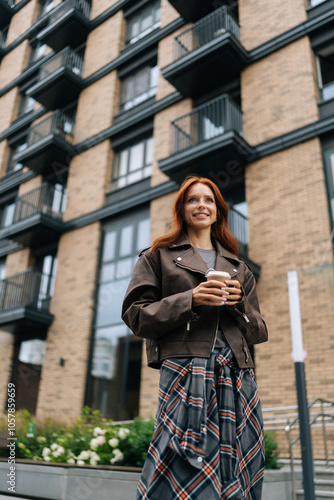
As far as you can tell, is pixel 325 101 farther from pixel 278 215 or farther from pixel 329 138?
pixel 278 215

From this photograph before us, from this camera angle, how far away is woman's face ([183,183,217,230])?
210 cm

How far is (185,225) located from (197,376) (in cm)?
79

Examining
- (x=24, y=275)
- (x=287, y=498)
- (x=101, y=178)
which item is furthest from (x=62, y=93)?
(x=287, y=498)

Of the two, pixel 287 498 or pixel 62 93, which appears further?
pixel 62 93

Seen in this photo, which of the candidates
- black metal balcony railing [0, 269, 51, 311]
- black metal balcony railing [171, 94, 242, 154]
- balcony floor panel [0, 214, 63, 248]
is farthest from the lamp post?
balcony floor panel [0, 214, 63, 248]

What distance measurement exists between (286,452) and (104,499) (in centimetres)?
466

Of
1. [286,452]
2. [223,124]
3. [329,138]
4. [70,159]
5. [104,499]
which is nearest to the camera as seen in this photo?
[104,499]

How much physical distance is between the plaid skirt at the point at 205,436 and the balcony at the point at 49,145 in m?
14.4

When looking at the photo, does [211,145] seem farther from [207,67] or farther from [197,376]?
[197,376]

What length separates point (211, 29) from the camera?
40.4 ft

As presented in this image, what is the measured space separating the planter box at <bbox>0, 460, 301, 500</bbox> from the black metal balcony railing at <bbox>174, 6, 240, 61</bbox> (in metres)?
10.2

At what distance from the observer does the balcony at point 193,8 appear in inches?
504

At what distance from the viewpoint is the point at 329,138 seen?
965 centimetres

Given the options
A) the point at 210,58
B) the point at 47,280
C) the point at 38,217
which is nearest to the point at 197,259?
the point at 210,58
